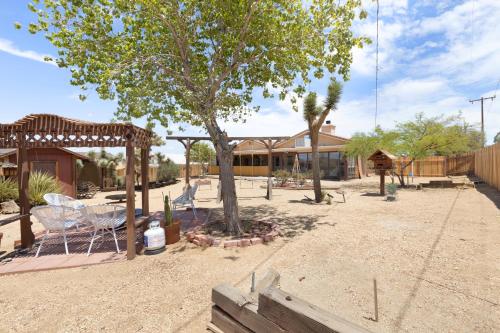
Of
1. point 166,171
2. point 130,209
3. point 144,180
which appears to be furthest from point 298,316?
point 166,171

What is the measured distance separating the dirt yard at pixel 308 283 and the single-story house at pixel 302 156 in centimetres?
1528

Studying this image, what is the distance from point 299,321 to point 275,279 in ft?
3.62

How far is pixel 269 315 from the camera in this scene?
6.20 ft

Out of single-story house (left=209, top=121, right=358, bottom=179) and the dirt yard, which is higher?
single-story house (left=209, top=121, right=358, bottom=179)

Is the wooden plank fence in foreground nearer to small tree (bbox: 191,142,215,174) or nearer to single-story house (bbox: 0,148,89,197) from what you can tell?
single-story house (bbox: 0,148,89,197)

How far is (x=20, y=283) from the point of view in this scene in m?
3.86

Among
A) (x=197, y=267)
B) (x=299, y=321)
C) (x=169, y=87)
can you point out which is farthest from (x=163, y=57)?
(x=299, y=321)

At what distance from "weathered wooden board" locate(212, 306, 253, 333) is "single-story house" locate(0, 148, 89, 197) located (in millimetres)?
14719

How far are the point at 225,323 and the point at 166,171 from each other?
2248cm

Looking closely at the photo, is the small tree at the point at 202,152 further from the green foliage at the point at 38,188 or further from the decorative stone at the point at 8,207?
the decorative stone at the point at 8,207

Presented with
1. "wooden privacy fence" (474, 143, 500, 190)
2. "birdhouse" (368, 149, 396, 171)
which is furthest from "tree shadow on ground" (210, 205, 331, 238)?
"wooden privacy fence" (474, 143, 500, 190)

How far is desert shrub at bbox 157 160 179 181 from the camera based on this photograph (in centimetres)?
2265

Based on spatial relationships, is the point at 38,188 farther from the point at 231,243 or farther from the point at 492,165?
the point at 492,165

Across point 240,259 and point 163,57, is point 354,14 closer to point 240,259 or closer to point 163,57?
point 163,57
